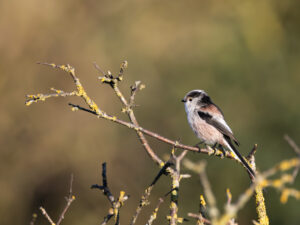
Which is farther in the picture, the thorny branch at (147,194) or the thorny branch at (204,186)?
the thorny branch at (147,194)

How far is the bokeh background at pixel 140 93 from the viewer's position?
8.33m

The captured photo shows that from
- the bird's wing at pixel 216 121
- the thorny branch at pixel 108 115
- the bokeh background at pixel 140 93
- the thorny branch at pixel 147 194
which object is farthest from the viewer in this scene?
the bokeh background at pixel 140 93

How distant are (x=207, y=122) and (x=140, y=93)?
364cm

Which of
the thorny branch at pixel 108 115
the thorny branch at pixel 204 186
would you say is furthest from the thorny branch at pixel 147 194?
the thorny branch at pixel 108 115

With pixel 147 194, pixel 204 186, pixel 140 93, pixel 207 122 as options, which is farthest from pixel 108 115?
pixel 140 93

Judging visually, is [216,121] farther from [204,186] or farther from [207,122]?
[204,186]

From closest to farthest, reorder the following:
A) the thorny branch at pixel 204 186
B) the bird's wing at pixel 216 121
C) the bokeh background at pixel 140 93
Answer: the thorny branch at pixel 204 186 → the bird's wing at pixel 216 121 → the bokeh background at pixel 140 93

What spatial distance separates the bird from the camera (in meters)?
5.64

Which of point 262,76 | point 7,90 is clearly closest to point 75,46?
point 7,90

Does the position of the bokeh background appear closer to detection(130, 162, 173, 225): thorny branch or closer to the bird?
the bird

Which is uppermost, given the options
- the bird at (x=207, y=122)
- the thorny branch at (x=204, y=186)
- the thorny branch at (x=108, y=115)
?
the bird at (x=207, y=122)

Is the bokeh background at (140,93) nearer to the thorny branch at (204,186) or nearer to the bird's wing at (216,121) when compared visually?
the bird's wing at (216,121)

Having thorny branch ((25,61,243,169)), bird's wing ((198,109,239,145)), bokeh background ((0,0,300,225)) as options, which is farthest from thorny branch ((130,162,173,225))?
bokeh background ((0,0,300,225))

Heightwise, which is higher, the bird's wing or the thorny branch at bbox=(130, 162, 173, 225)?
the bird's wing
